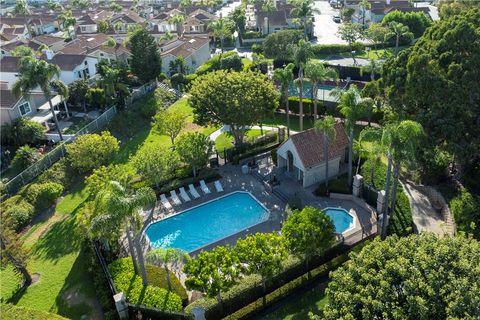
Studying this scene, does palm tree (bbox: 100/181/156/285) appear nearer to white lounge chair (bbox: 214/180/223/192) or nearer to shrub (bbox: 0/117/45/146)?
white lounge chair (bbox: 214/180/223/192)

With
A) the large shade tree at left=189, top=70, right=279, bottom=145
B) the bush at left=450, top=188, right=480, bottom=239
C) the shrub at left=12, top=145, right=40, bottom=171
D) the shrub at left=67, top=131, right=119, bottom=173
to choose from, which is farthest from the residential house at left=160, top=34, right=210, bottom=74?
the bush at left=450, top=188, right=480, bottom=239

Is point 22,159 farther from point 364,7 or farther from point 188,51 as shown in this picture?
point 364,7

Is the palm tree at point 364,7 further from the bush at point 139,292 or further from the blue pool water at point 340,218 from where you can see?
the bush at point 139,292

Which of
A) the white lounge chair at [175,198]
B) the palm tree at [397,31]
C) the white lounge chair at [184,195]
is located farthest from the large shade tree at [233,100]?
the palm tree at [397,31]

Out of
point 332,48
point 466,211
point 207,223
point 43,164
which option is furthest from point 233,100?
point 332,48

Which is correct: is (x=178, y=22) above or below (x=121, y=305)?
above

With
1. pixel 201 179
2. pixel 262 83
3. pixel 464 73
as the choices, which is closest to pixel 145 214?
pixel 201 179
